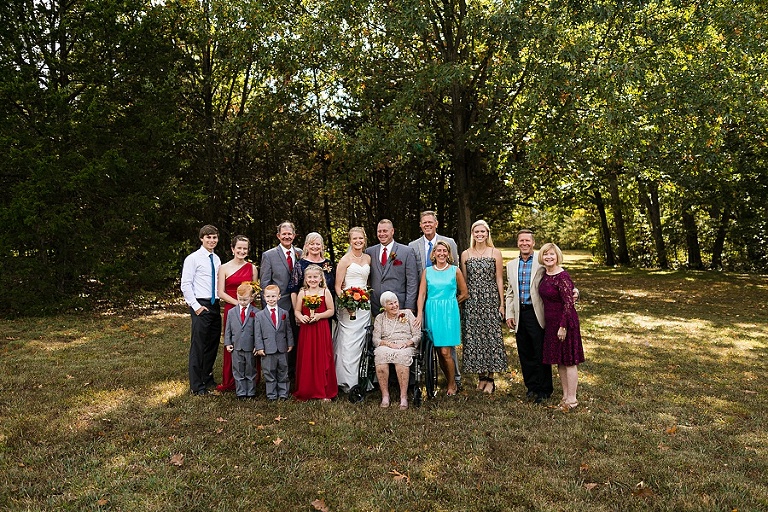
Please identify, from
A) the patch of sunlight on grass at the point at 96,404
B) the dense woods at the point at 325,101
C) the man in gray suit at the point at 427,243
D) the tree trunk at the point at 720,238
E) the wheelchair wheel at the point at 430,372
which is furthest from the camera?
the tree trunk at the point at 720,238

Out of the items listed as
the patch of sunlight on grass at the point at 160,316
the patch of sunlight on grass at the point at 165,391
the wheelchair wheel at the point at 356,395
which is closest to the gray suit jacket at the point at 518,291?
the wheelchair wheel at the point at 356,395

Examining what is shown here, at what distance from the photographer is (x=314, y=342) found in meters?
6.16

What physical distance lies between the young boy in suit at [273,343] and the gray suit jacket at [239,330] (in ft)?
0.27

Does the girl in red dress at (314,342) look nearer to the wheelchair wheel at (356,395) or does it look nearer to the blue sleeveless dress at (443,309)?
the wheelchair wheel at (356,395)

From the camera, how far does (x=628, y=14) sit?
11.6 metres

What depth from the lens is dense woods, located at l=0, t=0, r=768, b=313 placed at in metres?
11.6

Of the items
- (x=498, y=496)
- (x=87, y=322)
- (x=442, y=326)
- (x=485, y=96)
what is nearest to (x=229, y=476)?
(x=498, y=496)

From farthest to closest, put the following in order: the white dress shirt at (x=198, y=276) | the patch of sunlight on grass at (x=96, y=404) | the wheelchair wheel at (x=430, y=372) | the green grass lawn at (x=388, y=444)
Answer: the white dress shirt at (x=198, y=276), the wheelchair wheel at (x=430, y=372), the patch of sunlight on grass at (x=96, y=404), the green grass lawn at (x=388, y=444)

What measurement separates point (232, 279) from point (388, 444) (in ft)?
9.47

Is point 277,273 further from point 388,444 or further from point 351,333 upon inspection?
point 388,444

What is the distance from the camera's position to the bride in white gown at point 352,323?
6.23 m

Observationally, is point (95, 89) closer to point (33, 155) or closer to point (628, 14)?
point (33, 155)

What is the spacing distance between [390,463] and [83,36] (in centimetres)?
1365

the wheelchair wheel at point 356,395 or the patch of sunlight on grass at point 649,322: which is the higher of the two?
the wheelchair wheel at point 356,395
